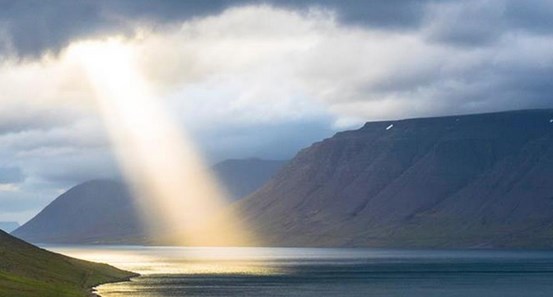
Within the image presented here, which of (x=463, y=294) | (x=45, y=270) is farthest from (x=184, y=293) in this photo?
(x=463, y=294)

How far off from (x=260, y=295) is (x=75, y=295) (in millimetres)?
42964

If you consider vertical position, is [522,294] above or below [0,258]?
below

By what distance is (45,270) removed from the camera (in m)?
197

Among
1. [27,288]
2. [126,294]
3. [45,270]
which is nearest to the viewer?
[27,288]

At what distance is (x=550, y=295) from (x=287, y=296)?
171 ft

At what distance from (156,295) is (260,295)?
803 inches

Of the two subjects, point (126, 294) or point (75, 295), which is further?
point (126, 294)

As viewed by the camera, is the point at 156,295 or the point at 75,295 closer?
the point at 75,295

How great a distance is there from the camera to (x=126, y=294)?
603 ft

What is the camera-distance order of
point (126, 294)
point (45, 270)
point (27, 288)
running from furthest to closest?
1. point (45, 270)
2. point (126, 294)
3. point (27, 288)

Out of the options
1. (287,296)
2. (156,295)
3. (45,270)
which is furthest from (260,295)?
(45,270)

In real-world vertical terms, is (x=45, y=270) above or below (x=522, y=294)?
above

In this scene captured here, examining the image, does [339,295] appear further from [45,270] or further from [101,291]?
[45,270]

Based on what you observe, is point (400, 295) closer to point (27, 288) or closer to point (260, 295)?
point (260, 295)
